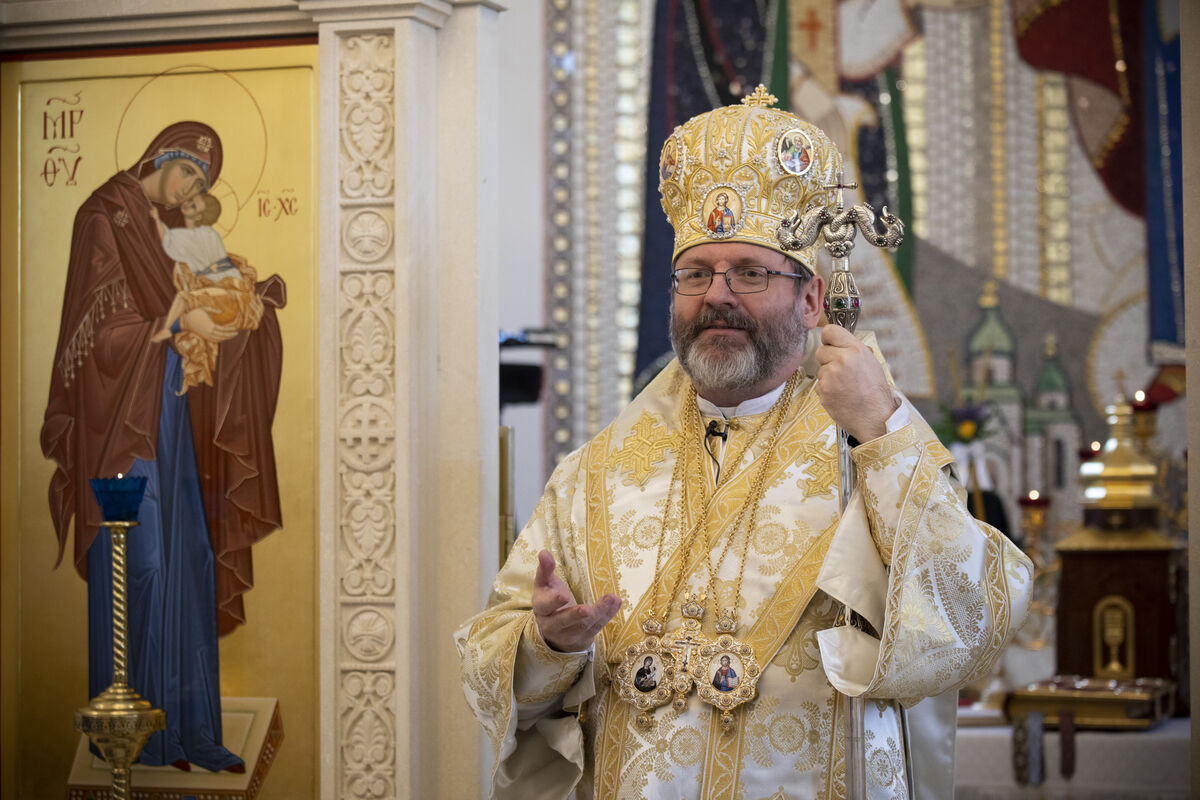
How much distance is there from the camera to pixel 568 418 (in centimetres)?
709

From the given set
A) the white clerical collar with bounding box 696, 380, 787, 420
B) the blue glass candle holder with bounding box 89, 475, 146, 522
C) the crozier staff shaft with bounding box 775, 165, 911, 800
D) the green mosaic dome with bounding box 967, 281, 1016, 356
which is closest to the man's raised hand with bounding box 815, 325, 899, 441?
the crozier staff shaft with bounding box 775, 165, 911, 800

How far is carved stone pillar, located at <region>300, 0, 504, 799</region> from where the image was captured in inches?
142

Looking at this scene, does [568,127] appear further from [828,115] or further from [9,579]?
[9,579]

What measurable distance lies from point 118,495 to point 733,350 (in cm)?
144

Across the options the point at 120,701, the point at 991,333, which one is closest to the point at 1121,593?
the point at 991,333

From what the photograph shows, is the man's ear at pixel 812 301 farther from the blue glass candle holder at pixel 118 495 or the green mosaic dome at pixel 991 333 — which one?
the green mosaic dome at pixel 991 333

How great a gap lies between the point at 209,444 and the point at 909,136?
439 centimetres

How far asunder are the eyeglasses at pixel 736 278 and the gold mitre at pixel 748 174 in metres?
0.05

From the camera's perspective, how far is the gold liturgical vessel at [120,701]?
11.0ft

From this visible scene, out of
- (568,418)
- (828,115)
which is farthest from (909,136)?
(568,418)

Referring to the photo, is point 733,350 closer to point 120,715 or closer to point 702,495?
point 702,495

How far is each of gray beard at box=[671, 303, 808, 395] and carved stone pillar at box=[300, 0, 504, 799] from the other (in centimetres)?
71

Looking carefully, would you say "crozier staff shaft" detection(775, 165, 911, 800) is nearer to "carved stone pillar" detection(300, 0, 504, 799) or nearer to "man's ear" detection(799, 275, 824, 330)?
"man's ear" detection(799, 275, 824, 330)

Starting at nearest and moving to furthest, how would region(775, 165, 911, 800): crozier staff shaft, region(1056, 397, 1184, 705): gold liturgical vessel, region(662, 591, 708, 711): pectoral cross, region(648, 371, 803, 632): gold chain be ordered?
region(775, 165, 911, 800): crozier staff shaft
region(662, 591, 708, 711): pectoral cross
region(648, 371, 803, 632): gold chain
region(1056, 397, 1184, 705): gold liturgical vessel
